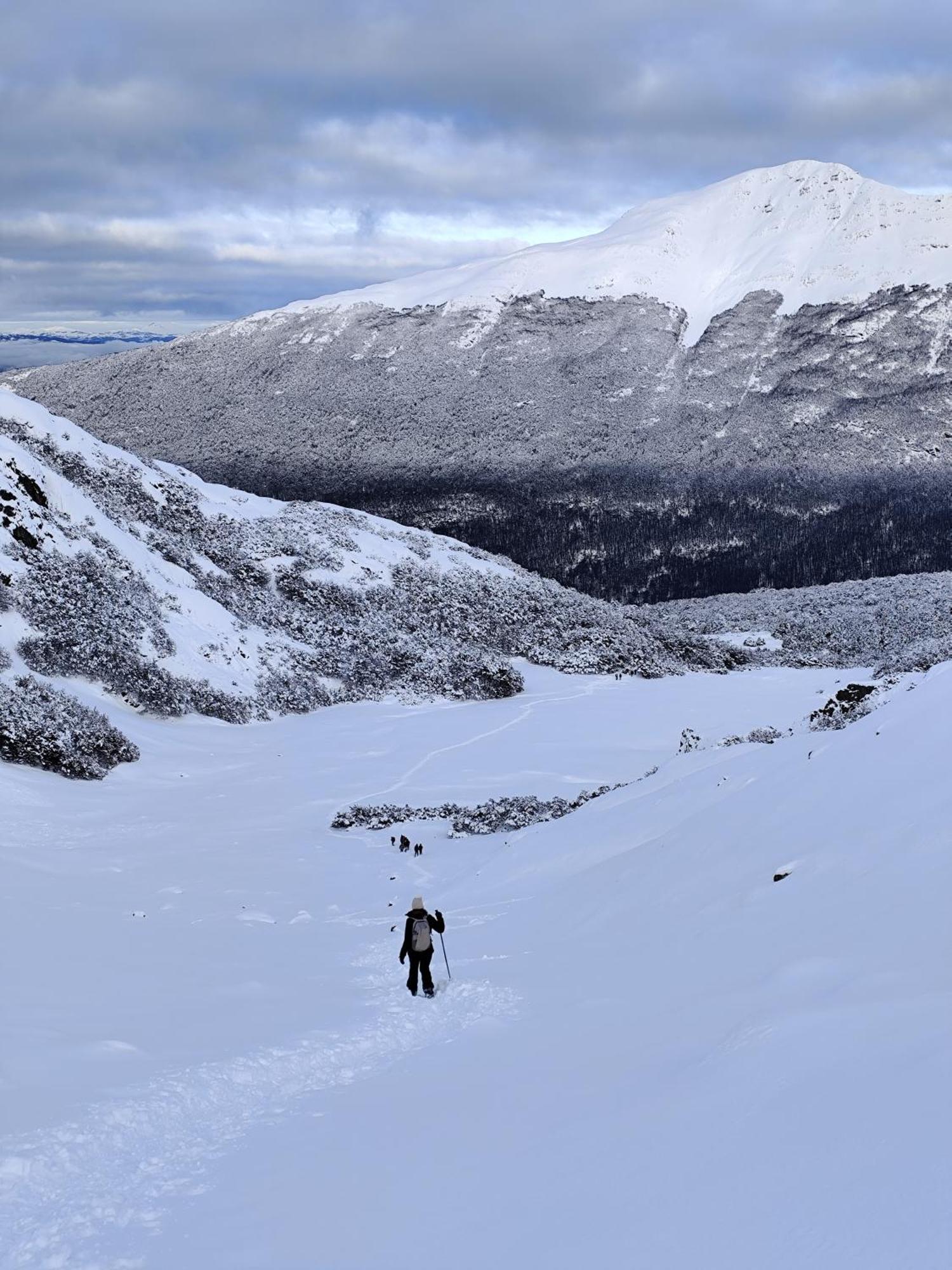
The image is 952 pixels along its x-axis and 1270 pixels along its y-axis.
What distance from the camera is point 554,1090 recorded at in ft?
23.4

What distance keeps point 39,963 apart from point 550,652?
3812cm

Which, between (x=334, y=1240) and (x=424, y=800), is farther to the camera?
(x=424, y=800)

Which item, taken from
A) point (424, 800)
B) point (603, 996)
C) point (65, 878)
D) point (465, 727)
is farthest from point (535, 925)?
point (465, 727)

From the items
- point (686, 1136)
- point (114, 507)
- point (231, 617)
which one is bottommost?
point (686, 1136)

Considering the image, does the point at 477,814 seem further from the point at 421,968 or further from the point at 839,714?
the point at 421,968

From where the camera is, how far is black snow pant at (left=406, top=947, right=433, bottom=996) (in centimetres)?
1098

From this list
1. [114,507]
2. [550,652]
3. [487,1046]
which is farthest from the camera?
[550,652]

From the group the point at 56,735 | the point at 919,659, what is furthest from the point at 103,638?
the point at 919,659

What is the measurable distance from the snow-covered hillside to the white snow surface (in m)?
13.0

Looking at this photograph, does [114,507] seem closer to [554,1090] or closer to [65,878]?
[65,878]

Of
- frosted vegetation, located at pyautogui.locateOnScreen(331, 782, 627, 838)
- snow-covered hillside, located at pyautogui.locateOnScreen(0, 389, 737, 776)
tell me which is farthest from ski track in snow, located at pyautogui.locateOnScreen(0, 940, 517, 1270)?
snow-covered hillside, located at pyautogui.locateOnScreen(0, 389, 737, 776)

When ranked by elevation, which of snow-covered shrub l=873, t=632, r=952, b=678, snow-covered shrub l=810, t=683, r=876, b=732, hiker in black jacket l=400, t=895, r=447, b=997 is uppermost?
snow-covered shrub l=810, t=683, r=876, b=732

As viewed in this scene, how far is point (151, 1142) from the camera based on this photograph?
23.1 feet

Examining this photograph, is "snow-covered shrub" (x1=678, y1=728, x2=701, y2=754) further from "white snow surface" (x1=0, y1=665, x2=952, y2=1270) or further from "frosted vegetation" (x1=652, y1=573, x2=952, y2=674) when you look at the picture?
"frosted vegetation" (x1=652, y1=573, x2=952, y2=674)
